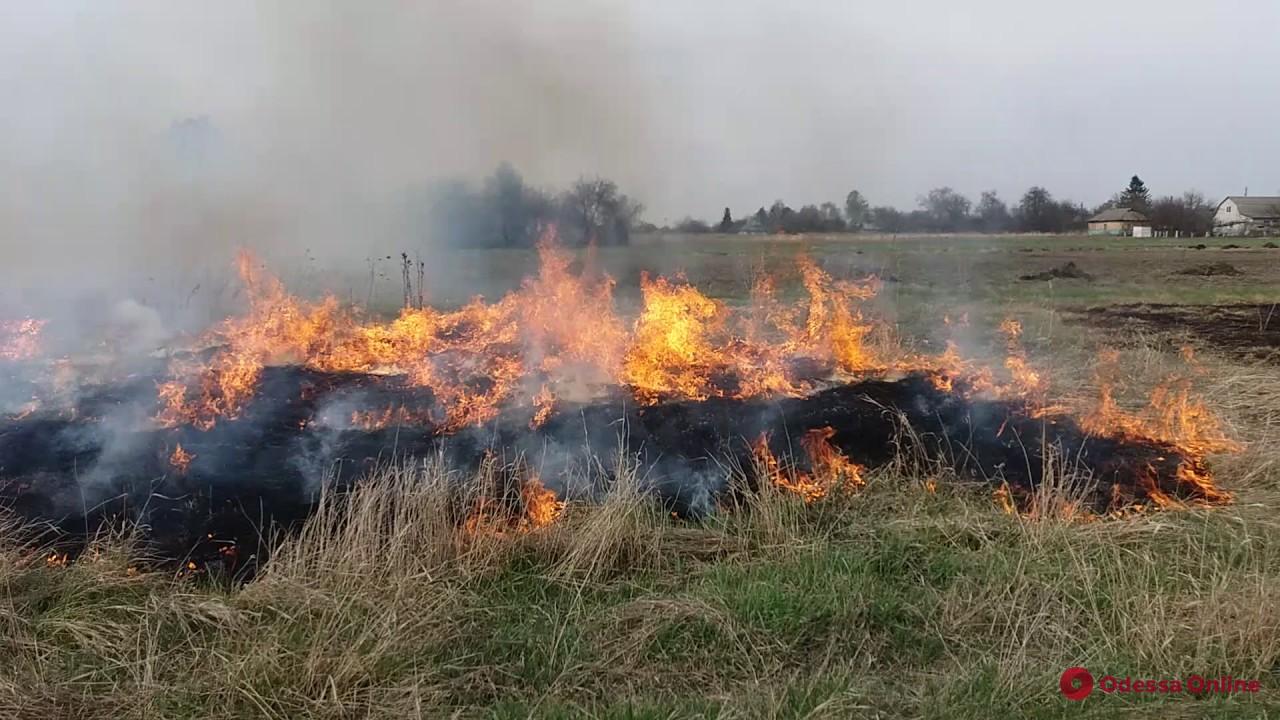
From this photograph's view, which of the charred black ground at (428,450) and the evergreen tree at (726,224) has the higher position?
the evergreen tree at (726,224)

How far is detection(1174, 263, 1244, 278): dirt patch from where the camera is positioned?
22.8m

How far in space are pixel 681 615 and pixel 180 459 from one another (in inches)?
174

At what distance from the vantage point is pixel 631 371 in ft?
25.0

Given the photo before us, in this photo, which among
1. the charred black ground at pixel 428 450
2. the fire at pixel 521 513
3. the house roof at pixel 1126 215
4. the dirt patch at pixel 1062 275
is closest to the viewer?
the fire at pixel 521 513

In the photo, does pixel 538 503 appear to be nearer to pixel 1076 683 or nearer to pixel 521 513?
pixel 521 513

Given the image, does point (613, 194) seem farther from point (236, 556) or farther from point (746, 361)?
point (236, 556)

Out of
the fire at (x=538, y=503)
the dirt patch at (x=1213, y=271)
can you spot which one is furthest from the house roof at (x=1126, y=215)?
the fire at (x=538, y=503)

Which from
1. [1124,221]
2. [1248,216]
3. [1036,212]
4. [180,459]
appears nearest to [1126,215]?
[1124,221]

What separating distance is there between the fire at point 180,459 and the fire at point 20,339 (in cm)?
388

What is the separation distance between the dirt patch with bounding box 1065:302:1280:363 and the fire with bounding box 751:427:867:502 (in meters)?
8.23

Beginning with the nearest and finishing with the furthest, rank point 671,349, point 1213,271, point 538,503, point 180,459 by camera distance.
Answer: point 538,503 < point 180,459 < point 671,349 < point 1213,271

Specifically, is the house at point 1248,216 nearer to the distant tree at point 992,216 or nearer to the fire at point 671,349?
the distant tree at point 992,216

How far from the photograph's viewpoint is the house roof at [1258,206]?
204 ft

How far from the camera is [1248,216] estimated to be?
66625mm
